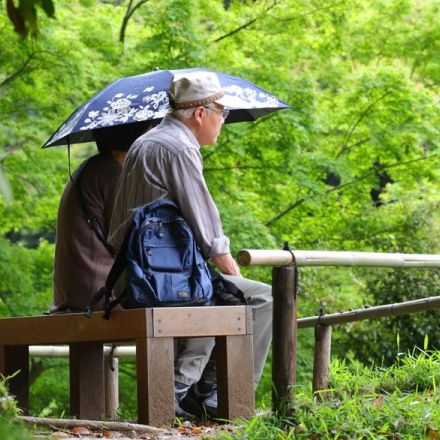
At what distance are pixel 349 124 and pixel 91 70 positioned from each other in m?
3.37

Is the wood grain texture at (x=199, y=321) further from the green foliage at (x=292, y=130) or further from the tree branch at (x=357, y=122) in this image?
the tree branch at (x=357, y=122)

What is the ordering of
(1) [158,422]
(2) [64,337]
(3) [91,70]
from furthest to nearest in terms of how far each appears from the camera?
(3) [91,70]
(2) [64,337]
(1) [158,422]

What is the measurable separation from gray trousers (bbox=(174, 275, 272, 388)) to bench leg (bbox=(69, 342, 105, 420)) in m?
0.65

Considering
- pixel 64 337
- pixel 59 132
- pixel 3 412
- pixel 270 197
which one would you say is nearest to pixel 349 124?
pixel 270 197

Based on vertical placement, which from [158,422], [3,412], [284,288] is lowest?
[158,422]

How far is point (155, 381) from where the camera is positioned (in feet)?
13.1

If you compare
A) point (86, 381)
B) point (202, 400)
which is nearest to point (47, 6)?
point (202, 400)

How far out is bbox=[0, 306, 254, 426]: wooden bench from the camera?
397 centimetres

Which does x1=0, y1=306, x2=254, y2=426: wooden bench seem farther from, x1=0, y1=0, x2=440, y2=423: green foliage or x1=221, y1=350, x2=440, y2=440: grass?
x1=0, y1=0, x2=440, y2=423: green foliage

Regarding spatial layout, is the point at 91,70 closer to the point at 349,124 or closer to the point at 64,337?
the point at 349,124

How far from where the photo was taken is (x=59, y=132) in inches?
214

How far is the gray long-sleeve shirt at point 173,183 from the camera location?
13.6 ft

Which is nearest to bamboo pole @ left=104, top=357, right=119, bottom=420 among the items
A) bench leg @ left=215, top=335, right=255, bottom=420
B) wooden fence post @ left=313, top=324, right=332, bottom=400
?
wooden fence post @ left=313, top=324, right=332, bottom=400

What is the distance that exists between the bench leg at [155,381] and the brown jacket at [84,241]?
0.88 meters
